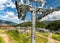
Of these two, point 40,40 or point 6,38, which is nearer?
point 6,38

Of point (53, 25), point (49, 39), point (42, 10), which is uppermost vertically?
point (42, 10)

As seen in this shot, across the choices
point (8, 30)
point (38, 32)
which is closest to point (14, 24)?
point (8, 30)

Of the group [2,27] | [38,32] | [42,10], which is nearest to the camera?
[42,10]

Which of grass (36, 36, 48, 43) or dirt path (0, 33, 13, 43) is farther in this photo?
grass (36, 36, 48, 43)

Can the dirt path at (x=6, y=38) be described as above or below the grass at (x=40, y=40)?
above

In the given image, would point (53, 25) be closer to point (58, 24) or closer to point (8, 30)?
point (58, 24)

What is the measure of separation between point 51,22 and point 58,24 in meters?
0.22

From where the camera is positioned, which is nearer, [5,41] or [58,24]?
[5,41]

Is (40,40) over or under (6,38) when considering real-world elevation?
under

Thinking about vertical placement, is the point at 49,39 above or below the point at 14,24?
below

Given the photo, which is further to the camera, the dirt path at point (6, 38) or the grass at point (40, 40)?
the grass at point (40, 40)

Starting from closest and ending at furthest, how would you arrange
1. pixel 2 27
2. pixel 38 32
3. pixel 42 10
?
1. pixel 42 10
2. pixel 2 27
3. pixel 38 32

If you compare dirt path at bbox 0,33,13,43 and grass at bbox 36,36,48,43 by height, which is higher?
dirt path at bbox 0,33,13,43

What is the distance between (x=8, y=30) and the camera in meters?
5.52
